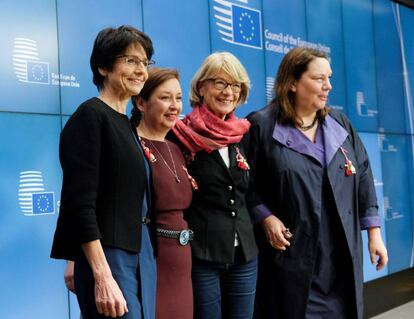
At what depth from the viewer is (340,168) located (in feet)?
8.23

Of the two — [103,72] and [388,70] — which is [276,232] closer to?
[103,72]

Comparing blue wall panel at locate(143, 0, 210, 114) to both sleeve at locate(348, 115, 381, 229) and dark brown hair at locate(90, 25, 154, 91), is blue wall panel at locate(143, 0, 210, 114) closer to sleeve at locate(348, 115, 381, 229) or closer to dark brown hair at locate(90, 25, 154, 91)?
sleeve at locate(348, 115, 381, 229)

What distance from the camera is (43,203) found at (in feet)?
11.3

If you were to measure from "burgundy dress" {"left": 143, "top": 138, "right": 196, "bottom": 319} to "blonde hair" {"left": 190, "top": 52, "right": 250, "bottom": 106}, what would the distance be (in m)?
0.41

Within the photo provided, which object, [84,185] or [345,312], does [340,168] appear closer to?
[345,312]

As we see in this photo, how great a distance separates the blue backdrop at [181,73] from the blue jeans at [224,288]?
1349 millimetres

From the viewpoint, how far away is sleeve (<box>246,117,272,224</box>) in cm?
248

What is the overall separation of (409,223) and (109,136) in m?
6.07

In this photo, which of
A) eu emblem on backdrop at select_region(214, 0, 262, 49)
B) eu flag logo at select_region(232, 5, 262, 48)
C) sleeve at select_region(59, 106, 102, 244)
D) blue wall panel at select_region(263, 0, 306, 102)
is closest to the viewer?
sleeve at select_region(59, 106, 102, 244)

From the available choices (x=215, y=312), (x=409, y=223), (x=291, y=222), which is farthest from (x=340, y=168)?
Answer: (x=409, y=223)

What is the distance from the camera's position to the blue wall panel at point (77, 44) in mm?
3625

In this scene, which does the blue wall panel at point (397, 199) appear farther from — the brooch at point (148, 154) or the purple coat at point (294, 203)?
the brooch at point (148, 154)

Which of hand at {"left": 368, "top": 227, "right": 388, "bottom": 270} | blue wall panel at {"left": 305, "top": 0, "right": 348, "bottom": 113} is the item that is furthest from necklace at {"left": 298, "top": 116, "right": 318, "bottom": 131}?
blue wall panel at {"left": 305, "top": 0, "right": 348, "bottom": 113}

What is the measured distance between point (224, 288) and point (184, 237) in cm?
37
